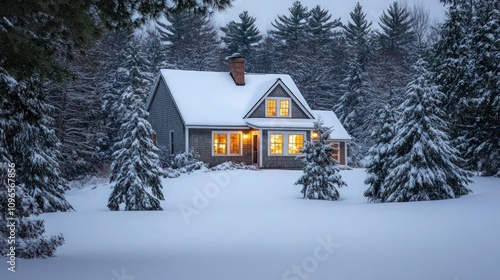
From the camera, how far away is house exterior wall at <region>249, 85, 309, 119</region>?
32.0 m

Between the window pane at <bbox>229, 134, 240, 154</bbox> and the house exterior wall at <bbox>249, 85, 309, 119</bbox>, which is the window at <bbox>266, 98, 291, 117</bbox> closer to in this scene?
the house exterior wall at <bbox>249, 85, 309, 119</bbox>

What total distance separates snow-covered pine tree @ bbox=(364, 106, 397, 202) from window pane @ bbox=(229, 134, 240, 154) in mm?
13450

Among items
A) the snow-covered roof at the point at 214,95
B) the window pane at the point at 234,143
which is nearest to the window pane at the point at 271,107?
the snow-covered roof at the point at 214,95

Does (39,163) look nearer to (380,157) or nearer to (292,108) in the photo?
(380,157)

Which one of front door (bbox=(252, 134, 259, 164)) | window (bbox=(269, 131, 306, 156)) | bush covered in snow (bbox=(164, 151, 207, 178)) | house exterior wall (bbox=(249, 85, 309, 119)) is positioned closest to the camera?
bush covered in snow (bbox=(164, 151, 207, 178))

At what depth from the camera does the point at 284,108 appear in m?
32.7

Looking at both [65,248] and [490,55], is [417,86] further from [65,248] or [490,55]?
[65,248]

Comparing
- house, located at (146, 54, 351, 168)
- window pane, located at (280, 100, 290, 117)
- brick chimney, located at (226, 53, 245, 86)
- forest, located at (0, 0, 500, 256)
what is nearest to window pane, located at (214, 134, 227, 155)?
house, located at (146, 54, 351, 168)

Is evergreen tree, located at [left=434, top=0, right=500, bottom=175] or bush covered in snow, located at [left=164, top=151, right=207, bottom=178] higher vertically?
evergreen tree, located at [left=434, top=0, right=500, bottom=175]

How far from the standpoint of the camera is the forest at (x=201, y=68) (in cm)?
791

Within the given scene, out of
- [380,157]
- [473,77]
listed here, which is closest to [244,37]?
[473,77]

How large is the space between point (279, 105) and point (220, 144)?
4.46 meters

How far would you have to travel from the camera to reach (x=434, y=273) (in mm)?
6633

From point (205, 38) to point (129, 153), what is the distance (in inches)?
1529
